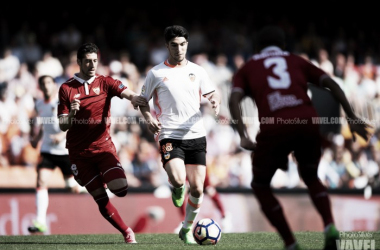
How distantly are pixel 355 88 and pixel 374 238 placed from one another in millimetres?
9616

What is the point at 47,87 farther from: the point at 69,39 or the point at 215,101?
the point at 69,39

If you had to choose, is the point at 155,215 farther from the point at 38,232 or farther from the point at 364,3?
the point at 364,3

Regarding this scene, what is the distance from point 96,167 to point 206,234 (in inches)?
65.9

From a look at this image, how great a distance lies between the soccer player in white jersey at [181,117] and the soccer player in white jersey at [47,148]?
3.03 metres

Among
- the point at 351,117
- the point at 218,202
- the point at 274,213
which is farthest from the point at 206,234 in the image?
the point at 218,202

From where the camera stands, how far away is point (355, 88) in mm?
17766

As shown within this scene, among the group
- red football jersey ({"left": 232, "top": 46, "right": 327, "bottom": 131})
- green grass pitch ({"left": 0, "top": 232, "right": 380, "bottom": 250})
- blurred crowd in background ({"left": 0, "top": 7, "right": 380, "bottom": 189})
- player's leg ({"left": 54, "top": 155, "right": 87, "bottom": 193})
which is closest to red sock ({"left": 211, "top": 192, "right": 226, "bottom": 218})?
green grass pitch ({"left": 0, "top": 232, "right": 380, "bottom": 250})

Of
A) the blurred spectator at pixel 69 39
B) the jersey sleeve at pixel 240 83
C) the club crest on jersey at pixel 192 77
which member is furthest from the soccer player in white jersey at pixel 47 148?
the blurred spectator at pixel 69 39

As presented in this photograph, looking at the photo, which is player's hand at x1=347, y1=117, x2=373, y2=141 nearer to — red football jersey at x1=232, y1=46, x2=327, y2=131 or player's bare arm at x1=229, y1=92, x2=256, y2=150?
red football jersey at x1=232, y1=46, x2=327, y2=131

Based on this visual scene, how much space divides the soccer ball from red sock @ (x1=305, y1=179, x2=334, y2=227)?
2155 mm

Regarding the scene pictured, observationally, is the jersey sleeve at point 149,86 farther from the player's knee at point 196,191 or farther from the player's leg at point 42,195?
the player's leg at point 42,195

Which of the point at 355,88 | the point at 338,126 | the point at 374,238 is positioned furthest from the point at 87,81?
the point at 355,88

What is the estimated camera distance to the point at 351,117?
20.7 feet

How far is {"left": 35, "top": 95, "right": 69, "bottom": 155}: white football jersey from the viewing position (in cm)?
1128
